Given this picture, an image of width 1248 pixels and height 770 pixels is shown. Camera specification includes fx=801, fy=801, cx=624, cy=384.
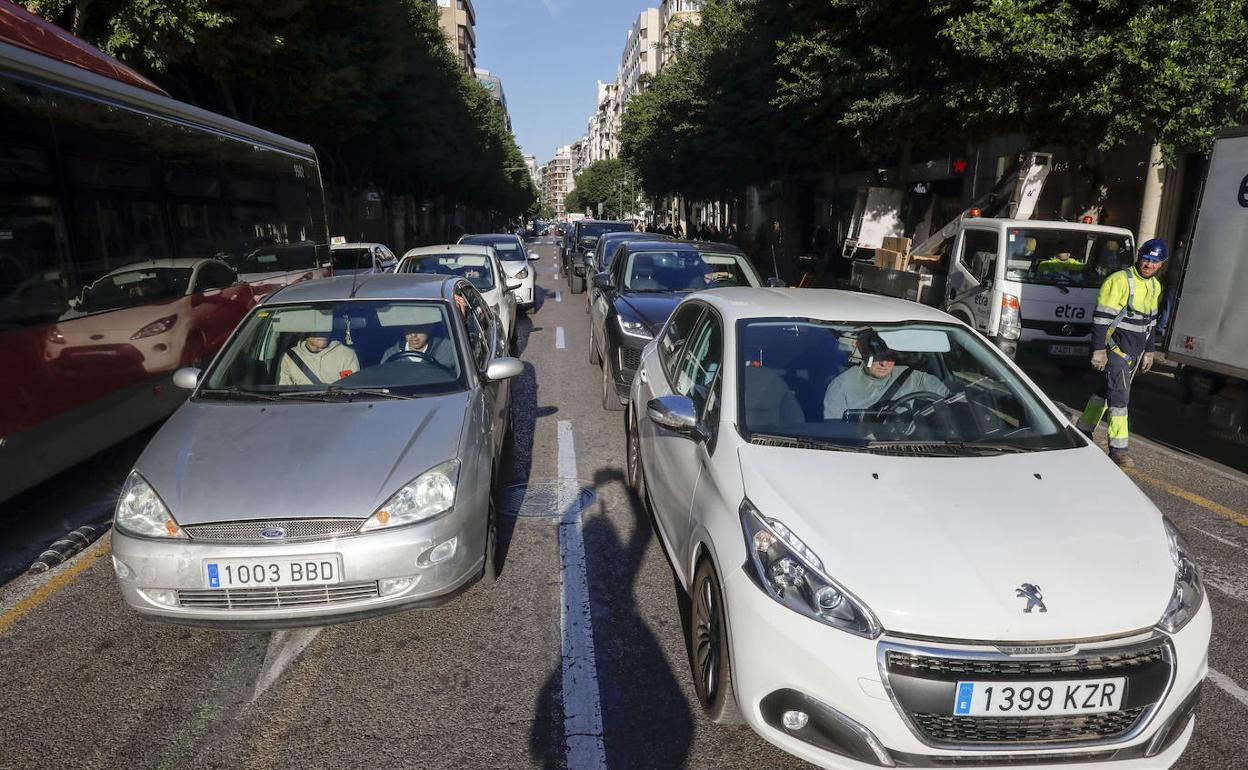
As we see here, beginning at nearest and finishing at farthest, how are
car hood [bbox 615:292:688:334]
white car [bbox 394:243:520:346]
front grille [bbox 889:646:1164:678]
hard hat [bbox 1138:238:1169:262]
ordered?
1. front grille [bbox 889:646:1164:678]
2. hard hat [bbox 1138:238:1169:262]
3. car hood [bbox 615:292:688:334]
4. white car [bbox 394:243:520:346]

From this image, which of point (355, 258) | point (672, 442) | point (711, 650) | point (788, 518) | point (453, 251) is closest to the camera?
point (788, 518)

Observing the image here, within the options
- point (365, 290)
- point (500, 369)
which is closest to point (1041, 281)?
point (500, 369)

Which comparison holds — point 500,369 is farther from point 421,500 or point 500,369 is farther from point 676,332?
point 421,500

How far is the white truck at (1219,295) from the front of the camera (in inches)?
259

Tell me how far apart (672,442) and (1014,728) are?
197cm

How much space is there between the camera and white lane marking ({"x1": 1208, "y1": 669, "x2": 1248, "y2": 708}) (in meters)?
3.34

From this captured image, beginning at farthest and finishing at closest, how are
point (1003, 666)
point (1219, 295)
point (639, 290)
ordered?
point (639, 290) → point (1219, 295) → point (1003, 666)

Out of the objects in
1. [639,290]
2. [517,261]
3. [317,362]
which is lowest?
[517,261]

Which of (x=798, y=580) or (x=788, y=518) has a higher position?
(x=788, y=518)

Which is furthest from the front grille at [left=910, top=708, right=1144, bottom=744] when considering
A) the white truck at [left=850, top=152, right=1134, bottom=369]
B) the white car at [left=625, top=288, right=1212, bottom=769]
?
the white truck at [left=850, top=152, right=1134, bottom=369]

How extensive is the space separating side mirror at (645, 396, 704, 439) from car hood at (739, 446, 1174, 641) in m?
0.39

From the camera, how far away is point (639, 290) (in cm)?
904

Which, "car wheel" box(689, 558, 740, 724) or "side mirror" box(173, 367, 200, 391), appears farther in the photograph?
"side mirror" box(173, 367, 200, 391)

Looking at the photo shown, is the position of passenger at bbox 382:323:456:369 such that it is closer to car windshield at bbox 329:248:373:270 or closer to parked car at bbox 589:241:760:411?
parked car at bbox 589:241:760:411
